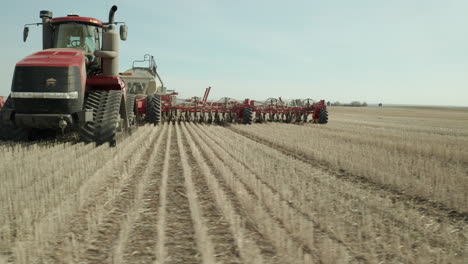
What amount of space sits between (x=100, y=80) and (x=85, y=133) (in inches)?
48.2

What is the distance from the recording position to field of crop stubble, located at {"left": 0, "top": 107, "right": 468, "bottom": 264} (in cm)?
268

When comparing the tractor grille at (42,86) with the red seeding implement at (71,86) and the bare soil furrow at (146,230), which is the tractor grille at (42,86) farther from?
the bare soil furrow at (146,230)

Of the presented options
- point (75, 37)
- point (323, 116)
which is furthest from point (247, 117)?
point (75, 37)

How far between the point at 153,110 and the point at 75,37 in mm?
6364

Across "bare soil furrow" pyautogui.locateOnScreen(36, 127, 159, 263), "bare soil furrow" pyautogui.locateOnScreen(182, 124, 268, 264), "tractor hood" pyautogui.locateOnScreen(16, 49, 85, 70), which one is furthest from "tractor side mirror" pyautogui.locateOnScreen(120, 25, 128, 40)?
"bare soil furrow" pyautogui.locateOnScreen(182, 124, 268, 264)

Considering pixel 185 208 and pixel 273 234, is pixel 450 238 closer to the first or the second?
pixel 273 234

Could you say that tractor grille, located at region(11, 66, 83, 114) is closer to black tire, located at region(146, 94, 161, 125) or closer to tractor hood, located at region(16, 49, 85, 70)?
tractor hood, located at region(16, 49, 85, 70)

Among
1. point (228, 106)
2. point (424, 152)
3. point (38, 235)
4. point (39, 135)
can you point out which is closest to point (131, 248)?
point (38, 235)

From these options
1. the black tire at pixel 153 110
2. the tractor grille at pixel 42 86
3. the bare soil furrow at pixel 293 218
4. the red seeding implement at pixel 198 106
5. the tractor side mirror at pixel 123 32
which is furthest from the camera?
the red seeding implement at pixel 198 106

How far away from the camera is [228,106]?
1703 cm

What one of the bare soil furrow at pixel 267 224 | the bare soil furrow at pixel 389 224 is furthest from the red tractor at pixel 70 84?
the bare soil furrow at pixel 389 224

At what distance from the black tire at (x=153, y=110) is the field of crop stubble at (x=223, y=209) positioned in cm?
717

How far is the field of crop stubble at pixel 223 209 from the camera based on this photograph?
2684 mm

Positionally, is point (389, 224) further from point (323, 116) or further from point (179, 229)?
point (323, 116)
